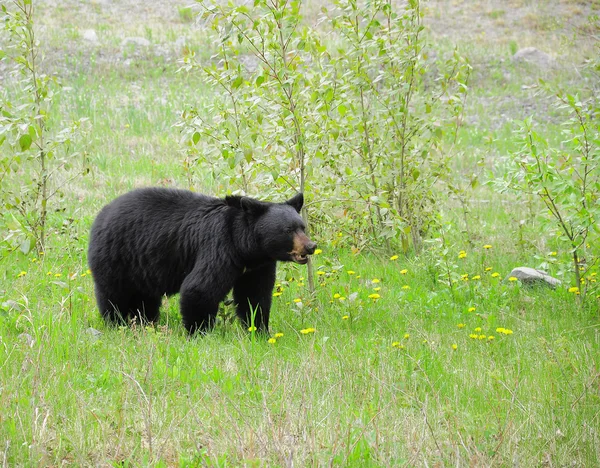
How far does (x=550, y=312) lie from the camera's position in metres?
6.08

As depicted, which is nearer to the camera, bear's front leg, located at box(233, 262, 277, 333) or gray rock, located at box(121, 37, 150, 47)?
bear's front leg, located at box(233, 262, 277, 333)

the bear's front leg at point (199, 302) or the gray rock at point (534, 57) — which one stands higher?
the gray rock at point (534, 57)

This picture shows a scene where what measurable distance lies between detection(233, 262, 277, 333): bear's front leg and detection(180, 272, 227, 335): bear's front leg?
0.27 meters

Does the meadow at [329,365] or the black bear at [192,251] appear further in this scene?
the black bear at [192,251]

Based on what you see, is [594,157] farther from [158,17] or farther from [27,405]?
[158,17]

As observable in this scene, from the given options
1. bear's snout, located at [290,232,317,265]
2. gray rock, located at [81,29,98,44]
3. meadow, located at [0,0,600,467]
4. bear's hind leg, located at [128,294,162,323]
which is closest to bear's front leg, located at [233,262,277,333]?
meadow, located at [0,0,600,467]

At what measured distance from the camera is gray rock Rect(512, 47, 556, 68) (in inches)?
822

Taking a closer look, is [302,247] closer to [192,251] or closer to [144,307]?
[192,251]

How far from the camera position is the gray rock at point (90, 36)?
19.6m

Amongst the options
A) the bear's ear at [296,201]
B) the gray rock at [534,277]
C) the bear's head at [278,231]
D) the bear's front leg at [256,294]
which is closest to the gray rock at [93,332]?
the bear's front leg at [256,294]

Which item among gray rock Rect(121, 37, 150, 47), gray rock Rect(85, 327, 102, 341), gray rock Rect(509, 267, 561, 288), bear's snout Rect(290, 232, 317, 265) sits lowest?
gray rock Rect(509, 267, 561, 288)

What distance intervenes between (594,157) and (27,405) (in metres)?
4.41

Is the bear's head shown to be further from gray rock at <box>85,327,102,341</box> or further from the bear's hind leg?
gray rock at <box>85,327,102,341</box>

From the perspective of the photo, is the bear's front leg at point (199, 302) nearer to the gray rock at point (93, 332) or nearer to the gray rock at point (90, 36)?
the gray rock at point (93, 332)
